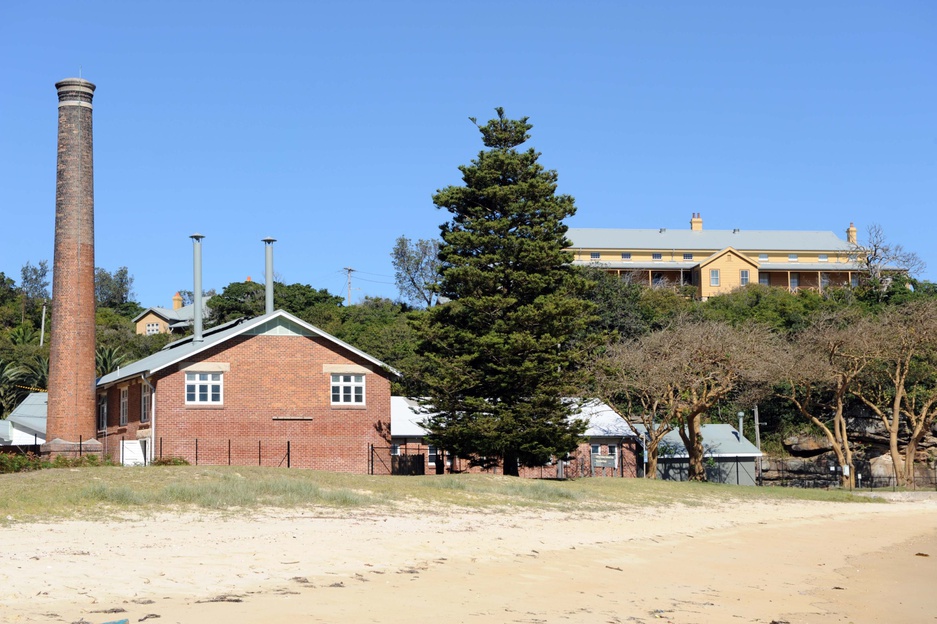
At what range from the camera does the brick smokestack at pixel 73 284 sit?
129 ft

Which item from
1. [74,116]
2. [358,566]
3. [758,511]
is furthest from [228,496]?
[74,116]

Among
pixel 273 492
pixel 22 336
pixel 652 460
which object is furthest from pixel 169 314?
pixel 273 492

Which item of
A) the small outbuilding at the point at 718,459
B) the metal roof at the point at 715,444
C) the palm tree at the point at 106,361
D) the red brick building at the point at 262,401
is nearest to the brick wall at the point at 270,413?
the red brick building at the point at 262,401

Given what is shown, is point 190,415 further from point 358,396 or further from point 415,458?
point 415,458

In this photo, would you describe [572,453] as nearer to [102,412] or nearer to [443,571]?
[102,412]

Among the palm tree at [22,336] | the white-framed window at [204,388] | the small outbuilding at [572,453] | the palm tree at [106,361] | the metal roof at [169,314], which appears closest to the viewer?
the white-framed window at [204,388]

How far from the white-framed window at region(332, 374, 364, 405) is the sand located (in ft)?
58.8

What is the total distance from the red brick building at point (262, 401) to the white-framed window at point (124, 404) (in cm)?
21

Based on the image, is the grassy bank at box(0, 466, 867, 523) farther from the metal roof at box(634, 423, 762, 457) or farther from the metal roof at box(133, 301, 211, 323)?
the metal roof at box(133, 301, 211, 323)

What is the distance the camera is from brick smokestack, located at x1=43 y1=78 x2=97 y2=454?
129 feet

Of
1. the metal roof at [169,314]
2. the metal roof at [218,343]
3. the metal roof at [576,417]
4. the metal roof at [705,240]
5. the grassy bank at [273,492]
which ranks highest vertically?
the metal roof at [705,240]

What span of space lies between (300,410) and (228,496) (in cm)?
1853

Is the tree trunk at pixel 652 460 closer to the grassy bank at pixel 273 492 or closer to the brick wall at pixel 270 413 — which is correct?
the grassy bank at pixel 273 492

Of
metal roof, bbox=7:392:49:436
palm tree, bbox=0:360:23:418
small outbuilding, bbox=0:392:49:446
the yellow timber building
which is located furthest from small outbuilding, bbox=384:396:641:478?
the yellow timber building
